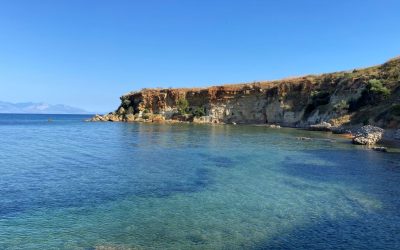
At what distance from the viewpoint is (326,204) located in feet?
64.5

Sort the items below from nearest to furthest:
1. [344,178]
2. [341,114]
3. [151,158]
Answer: [344,178], [151,158], [341,114]

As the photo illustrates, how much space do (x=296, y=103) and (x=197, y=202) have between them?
259 feet

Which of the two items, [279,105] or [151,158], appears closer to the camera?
[151,158]

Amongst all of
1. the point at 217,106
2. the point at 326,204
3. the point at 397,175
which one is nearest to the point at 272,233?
the point at 326,204

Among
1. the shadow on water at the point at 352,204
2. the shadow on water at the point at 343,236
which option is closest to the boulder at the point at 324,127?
the shadow on water at the point at 352,204

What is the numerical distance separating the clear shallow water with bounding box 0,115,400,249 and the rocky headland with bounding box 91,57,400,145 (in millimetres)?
25277

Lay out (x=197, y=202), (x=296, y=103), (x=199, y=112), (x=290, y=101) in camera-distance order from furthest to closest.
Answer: (x=199, y=112) → (x=290, y=101) → (x=296, y=103) → (x=197, y=202)

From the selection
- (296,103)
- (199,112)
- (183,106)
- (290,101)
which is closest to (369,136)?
(296,103)

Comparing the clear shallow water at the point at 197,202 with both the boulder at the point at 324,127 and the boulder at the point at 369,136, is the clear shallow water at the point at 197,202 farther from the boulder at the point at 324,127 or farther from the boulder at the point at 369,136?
the boulder at the point at 324,127

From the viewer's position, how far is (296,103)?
93.9m

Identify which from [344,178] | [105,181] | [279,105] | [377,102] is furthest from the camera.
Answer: [279,105]

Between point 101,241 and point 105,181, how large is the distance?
10.8 meters

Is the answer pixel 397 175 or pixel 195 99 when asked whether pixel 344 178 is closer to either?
pixel 397 175

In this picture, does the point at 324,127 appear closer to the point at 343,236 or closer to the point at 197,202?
the point at 197,202
